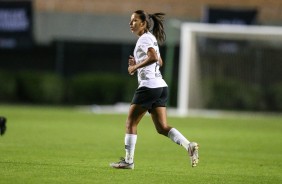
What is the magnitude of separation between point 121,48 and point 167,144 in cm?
1968

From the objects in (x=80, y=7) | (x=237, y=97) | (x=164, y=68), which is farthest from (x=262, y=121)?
(x=80, y=7)

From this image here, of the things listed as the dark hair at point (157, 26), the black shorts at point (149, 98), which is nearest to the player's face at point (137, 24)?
the dark hair at point (157, 26)

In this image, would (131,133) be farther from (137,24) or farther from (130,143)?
(137,24)

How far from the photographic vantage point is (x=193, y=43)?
29.6 meters

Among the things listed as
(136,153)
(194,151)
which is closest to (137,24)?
(194,151)

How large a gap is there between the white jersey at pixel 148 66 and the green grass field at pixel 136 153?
126 cm

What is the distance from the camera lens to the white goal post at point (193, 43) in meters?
28.6

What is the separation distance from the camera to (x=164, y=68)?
34188mm

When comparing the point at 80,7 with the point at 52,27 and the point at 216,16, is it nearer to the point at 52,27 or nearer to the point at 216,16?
the point at 52,27

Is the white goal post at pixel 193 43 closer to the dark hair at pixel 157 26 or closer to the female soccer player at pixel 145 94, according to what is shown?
the dark hair at pixel 157 26

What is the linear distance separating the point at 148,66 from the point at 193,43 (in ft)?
58.9

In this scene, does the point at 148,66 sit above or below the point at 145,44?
below

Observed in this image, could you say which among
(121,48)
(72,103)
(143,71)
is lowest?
(72,103)

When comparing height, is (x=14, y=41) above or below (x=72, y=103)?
above
